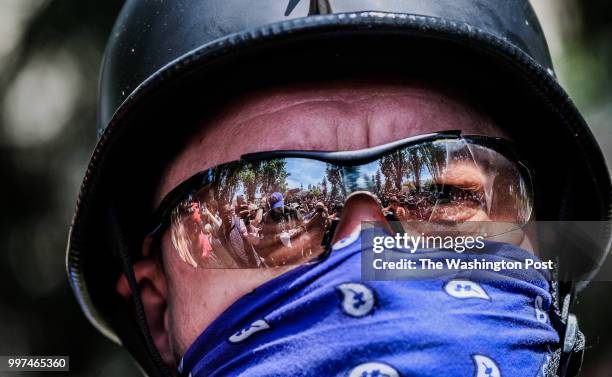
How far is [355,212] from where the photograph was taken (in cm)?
185

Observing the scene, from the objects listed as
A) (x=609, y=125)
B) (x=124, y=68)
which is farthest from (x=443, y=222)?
(x=609, y=125)

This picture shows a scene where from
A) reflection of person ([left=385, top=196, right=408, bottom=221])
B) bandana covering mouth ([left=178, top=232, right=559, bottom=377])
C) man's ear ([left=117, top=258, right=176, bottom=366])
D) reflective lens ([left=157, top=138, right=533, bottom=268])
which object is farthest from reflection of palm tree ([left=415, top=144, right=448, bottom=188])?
man's ear ([left=117, top=258, right=176, bottom=366])

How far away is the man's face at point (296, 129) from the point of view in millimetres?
1924

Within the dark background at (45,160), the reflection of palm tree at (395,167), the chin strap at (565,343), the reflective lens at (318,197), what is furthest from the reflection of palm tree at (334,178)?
the dark background at (45,160)

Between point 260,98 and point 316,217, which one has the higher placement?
point 260,98

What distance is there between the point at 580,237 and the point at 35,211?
5075 mm

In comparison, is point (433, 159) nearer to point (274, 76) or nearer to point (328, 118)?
point (328, 118)

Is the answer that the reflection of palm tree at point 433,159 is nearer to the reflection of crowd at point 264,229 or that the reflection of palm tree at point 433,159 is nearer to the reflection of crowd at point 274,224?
the reflection of crowd at point 274,224

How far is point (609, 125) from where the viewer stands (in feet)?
17.5

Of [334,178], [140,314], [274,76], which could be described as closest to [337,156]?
[334,178]

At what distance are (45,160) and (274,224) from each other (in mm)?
4976

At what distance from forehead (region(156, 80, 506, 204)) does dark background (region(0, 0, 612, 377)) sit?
4.49 meters

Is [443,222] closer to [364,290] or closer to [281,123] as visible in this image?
[364,290]

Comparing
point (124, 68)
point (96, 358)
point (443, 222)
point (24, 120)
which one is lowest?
point (443, 222)
